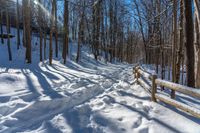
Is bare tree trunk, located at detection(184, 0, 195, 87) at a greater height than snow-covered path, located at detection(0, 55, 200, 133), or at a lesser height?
greater

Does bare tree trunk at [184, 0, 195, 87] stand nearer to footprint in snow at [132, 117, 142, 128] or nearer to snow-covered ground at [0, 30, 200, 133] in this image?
snow-covered ground at [0, 30, 200, 133]

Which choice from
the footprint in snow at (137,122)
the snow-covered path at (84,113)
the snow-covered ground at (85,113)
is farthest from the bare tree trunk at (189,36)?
the footprint in snow at (137,122)

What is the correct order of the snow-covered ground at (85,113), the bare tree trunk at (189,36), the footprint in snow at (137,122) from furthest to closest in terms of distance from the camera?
the bare tree trunk at (189,36) < the footprint in snow at (137,122) < the snow-covered ground at (85,113)

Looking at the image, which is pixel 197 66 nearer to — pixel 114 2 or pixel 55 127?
pixel 55 127

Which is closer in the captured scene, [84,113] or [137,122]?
[137,122]

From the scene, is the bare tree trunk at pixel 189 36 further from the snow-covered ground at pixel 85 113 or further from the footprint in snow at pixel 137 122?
the footprint in snow at pixel 137 122

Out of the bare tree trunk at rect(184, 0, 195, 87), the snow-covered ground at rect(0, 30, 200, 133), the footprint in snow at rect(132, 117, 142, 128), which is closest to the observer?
the snow-covered ground at rect(0, 30, 200, 133)

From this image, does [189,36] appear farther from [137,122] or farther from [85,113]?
[85,113]

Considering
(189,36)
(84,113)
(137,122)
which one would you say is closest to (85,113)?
(84,113)

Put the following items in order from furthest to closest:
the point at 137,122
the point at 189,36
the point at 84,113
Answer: the point at 189,36
the point at 84,113
the point at 137,122

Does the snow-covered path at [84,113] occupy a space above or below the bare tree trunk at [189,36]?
below

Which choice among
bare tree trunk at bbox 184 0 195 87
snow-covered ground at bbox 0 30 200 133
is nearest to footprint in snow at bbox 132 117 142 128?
snow-covered ground at bbox 0 30 200 133

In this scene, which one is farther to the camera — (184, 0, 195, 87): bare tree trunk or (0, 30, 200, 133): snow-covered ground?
(184, 0, 195, 87): bare tree trunk

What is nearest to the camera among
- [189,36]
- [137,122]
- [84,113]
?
[137,122]
